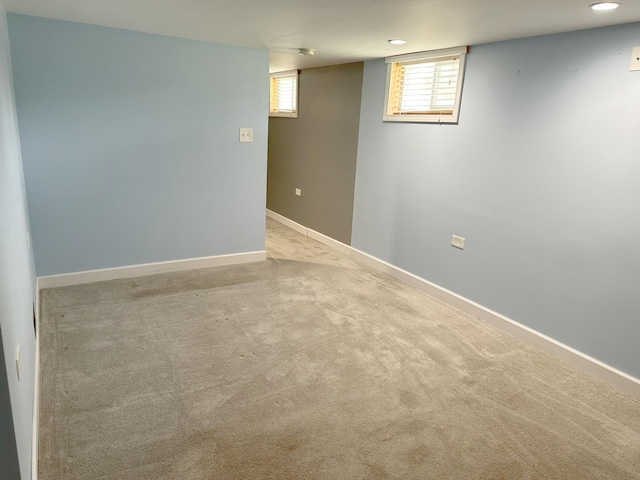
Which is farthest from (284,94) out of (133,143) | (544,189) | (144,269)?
(544,189)

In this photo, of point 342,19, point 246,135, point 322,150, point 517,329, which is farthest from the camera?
point 322,150

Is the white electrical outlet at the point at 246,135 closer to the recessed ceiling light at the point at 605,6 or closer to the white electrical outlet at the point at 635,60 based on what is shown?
the recessed ceiling light at the point at 605,6

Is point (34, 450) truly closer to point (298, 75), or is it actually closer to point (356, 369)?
point (356, 369)

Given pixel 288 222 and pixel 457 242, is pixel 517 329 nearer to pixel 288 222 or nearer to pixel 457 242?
pixel 457 242

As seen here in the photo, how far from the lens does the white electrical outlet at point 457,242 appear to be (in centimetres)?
362

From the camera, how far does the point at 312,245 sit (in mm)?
5289

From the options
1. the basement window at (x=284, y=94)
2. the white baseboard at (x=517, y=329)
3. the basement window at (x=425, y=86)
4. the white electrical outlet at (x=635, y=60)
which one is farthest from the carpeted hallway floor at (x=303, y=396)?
the basement window at (x=284, y=94)

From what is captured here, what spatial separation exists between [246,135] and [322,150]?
1267 millimetres

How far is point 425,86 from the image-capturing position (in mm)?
3846

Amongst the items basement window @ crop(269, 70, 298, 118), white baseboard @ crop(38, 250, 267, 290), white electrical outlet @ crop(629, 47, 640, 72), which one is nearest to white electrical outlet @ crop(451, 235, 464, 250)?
white electrical outlet @ crop(629, 47, 640, 72)

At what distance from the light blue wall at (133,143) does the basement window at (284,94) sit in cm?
159

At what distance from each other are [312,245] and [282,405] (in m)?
3.12

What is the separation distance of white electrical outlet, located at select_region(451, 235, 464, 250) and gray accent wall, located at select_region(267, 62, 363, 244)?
1.46 metres

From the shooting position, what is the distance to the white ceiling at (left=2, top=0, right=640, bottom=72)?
7.52 feet
